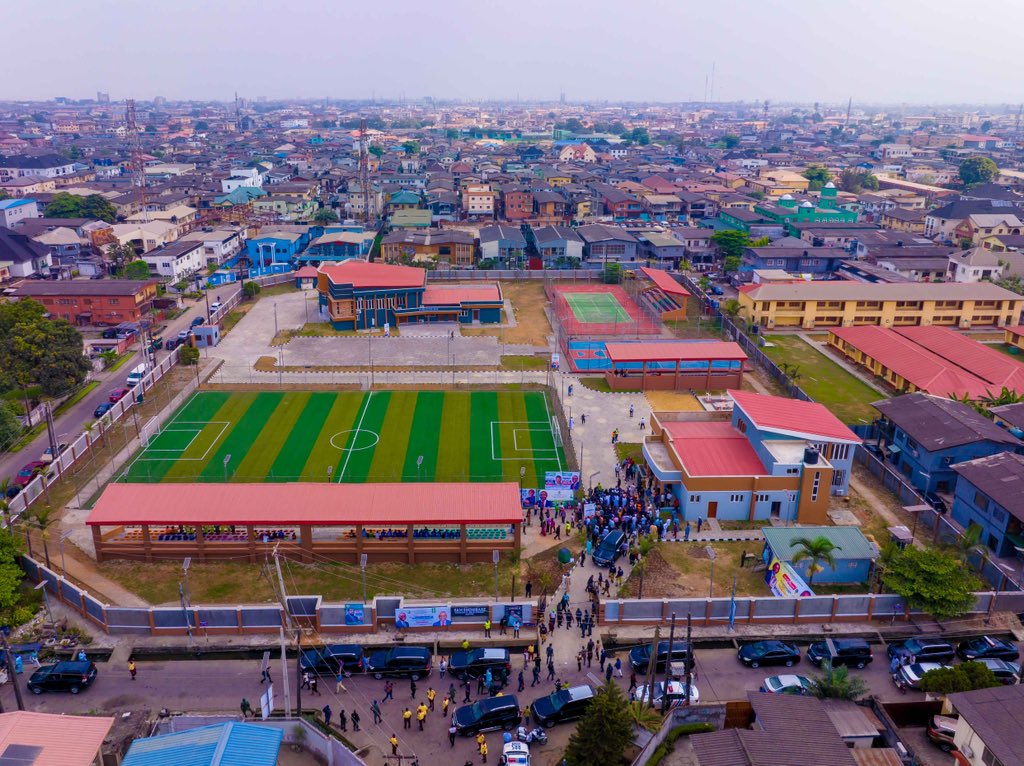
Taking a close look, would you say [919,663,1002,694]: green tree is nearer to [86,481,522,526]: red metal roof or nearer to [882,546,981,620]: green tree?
[882,546,981,620]: green tree

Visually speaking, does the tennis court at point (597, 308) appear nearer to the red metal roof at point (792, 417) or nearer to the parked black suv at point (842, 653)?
the red metal roof at point (792, 417)

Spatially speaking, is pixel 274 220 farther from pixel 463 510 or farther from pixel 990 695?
pixel 990 695

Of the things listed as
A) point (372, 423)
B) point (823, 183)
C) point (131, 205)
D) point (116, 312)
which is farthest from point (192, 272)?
point (823, 183)

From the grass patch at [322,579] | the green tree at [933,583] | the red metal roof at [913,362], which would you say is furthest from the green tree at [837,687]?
the red metal roof at [913,362]

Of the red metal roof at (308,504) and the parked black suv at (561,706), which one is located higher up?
the red metal roof at (308,504)

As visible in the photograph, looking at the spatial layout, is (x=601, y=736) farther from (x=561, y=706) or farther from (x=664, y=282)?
(x=664, y=282)

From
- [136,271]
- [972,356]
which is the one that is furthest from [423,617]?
[136,271]
